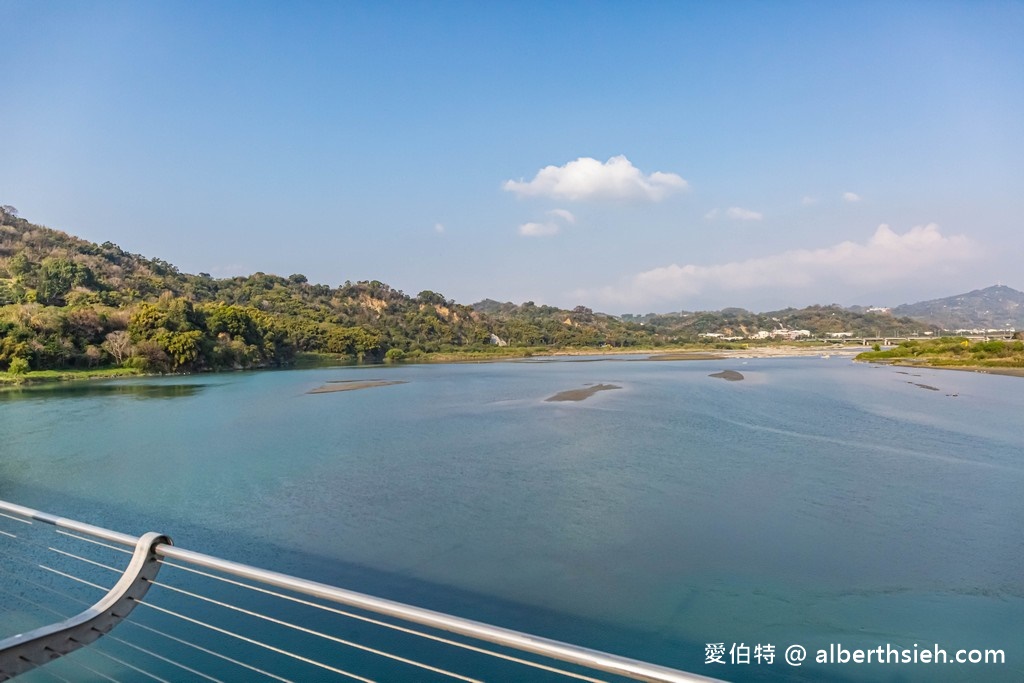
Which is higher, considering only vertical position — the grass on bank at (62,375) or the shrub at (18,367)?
the shrub at (18,367)

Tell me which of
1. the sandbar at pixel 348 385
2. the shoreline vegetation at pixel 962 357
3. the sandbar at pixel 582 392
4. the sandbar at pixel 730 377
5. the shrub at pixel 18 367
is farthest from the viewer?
the shoreline vegetation at pixel 962 357

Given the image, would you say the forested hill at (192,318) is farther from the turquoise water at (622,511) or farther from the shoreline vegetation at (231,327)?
the turquoise water at (622,511)

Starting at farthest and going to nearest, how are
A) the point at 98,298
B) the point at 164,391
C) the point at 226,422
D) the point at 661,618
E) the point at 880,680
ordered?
the point at 98,298
the point at 164,391
the point at 226,422
the point at 661,618
the point at 880,680

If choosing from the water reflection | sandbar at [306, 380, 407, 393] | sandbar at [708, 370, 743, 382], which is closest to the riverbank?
the water reflection

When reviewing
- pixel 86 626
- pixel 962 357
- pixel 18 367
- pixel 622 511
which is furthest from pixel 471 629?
pixel 962 357

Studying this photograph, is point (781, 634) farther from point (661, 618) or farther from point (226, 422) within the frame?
point (226, 422)

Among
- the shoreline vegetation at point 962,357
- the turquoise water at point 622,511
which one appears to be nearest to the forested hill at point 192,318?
the turquoise water at point 622,511

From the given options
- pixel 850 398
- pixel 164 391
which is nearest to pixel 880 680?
pixel 850 398
